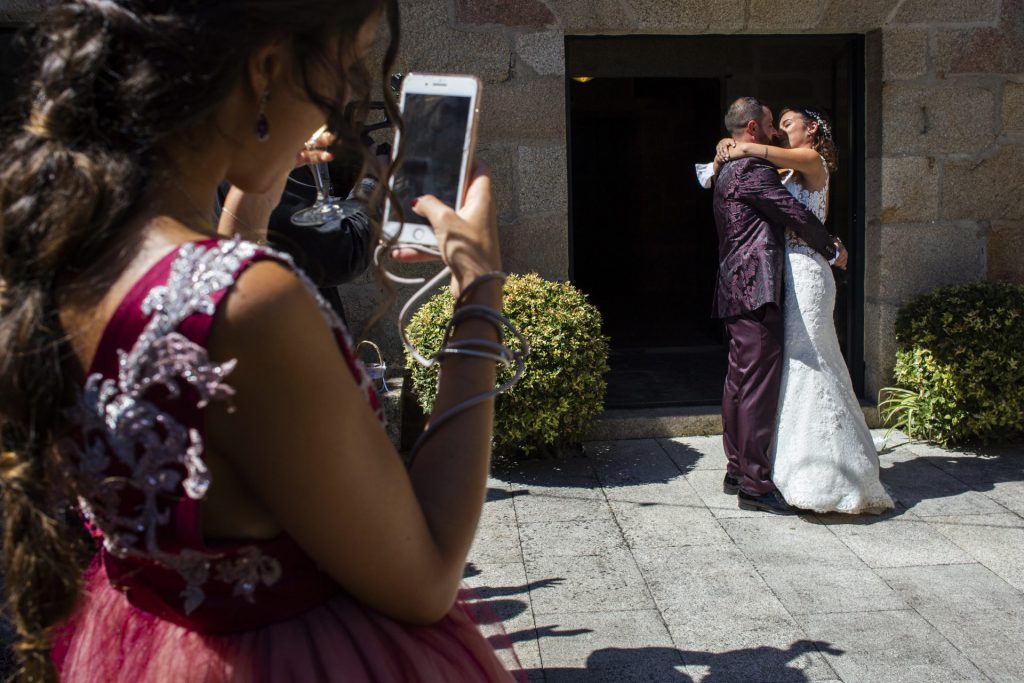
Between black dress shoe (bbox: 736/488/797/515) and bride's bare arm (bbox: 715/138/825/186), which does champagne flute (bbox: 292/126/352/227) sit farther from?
black dress shoe (bbox: 736/488/797/515)

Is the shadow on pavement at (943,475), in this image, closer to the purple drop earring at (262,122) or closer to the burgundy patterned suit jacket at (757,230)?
the burgundy patterned suit jacket at (757,230)

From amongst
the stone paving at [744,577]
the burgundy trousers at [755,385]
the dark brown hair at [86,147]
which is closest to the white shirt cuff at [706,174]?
the burgundy trousers at [755,385]

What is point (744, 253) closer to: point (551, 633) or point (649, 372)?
point (551, 633)

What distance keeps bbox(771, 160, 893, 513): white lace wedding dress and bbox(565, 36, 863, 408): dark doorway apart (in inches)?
65.7

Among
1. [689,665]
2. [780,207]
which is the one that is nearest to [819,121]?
[780,207]

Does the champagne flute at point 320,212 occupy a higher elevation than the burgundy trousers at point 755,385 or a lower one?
higher

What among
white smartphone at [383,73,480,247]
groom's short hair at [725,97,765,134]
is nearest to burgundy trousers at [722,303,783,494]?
groom's short hair at [725,97,765,134]

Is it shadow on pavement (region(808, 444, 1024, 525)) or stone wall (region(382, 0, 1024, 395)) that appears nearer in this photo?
shadow on pavement (region(808, 444, 1024, 525))

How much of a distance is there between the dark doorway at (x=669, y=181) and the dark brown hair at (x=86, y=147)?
504 cm

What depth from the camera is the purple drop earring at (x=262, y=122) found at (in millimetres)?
1014

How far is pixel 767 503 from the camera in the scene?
181 inches

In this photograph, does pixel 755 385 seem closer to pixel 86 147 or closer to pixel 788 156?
pixel 788 156

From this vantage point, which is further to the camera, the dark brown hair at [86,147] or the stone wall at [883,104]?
the stone wall at [883,104]

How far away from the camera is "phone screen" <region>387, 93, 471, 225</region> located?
54.1 inches
